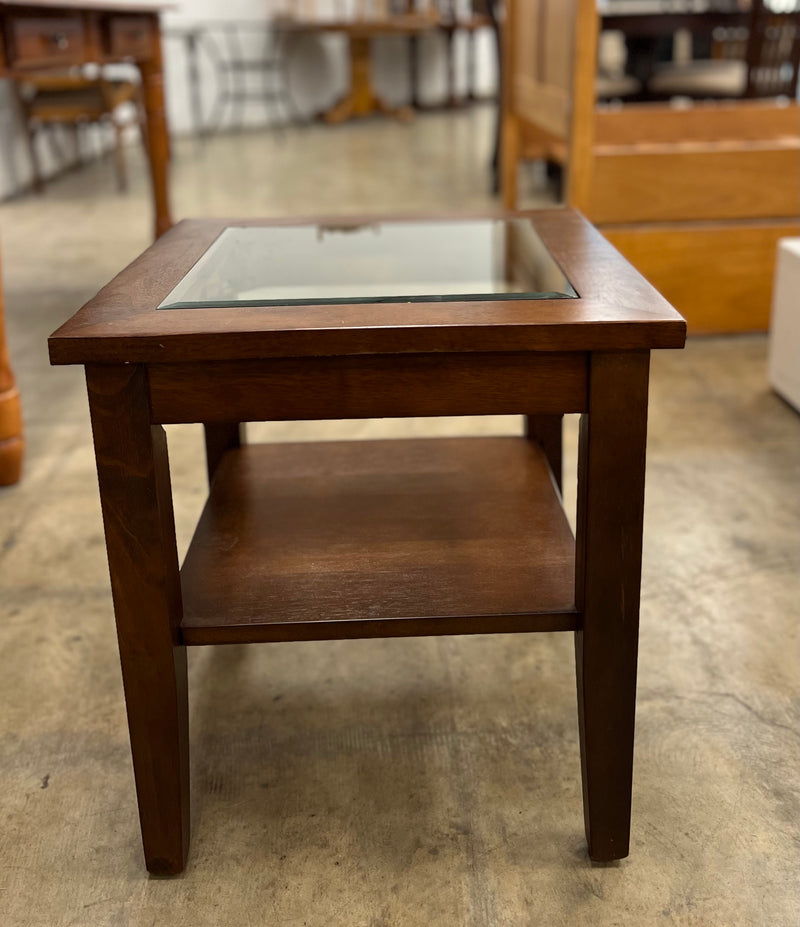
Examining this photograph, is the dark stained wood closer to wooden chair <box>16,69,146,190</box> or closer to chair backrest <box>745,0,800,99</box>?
chair backrest <box>745,0,800,99</box>

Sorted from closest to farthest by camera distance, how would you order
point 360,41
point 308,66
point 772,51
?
1. point 772,51
2. point 360,41
3. point 308,66

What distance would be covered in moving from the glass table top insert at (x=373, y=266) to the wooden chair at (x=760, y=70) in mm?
2746

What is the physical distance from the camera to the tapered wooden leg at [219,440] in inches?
50.8

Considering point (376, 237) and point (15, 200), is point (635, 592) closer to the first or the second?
point (376, 237)

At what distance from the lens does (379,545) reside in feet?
3.42

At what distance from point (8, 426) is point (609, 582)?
1.26 meters

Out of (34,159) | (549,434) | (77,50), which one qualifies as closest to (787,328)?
(549,434)

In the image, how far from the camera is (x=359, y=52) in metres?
7.62

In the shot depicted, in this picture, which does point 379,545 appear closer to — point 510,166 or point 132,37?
point 510,166

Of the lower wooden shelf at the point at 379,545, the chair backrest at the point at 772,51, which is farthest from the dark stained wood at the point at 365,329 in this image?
the chair backrest at the point at 772,51

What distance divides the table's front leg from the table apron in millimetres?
2592

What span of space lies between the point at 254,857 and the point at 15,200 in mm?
4409

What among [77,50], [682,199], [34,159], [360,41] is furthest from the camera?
[360,41]

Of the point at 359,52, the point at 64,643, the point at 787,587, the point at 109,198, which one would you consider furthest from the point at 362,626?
the point at 359,52
